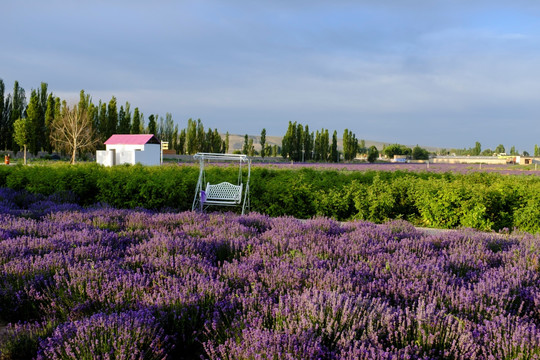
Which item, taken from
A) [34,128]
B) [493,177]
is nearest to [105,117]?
[34,128]

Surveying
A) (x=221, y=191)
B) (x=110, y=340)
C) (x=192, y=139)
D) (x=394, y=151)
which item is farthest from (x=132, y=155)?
(x=394, y=151)

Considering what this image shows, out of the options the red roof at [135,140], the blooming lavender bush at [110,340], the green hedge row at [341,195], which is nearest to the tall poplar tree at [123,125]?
the red roof at [135,140]

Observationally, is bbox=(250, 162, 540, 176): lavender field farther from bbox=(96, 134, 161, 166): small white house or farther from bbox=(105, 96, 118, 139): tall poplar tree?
bbox=(105, 96, 118, 139): tall poplar tree

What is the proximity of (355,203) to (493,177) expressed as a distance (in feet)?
17.0

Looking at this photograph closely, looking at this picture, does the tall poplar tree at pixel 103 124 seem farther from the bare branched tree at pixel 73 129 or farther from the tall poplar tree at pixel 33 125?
the tall poplar tree at pixel 33 125

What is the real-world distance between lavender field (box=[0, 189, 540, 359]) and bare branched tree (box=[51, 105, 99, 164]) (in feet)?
125

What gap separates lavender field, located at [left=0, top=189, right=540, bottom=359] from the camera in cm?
227

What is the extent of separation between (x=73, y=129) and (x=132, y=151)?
354 inches

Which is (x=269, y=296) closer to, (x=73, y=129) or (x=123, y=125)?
(x=73, y=129)

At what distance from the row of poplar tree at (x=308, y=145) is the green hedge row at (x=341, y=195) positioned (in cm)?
5036

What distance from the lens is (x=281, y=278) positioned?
3137 millimetres

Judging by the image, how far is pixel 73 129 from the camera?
3903cm

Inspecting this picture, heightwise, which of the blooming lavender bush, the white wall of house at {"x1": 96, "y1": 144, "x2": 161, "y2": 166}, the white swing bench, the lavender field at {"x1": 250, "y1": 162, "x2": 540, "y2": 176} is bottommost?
the blooming lavender bush

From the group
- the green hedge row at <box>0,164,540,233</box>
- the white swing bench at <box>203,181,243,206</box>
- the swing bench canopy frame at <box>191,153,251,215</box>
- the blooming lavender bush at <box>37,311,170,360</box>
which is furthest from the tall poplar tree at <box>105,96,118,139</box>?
the blooming lavender bush at <box>37,311,170,360</box>
